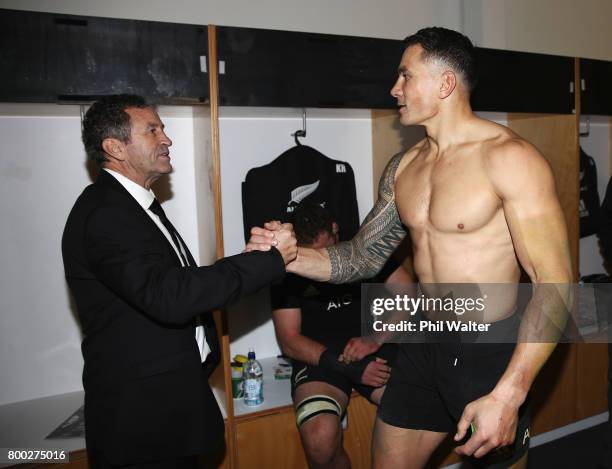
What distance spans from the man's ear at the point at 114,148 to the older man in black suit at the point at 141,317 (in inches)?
3.9

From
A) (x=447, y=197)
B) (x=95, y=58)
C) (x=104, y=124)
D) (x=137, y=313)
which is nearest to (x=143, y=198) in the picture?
(x=104, y=124)

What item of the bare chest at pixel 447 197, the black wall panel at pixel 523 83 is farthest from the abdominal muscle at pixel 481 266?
the black wall panel at pixel 523 83

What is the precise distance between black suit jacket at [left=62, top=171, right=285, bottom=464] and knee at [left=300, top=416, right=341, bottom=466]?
630 millimetres

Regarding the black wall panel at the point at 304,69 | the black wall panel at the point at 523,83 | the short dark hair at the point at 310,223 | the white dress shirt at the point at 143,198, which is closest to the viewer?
the white dress shirt at the point at 143,198

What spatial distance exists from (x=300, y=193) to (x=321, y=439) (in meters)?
1.17

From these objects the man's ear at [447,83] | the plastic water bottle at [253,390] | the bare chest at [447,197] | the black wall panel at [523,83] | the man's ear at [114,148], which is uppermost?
the black wall panel at [523,83]

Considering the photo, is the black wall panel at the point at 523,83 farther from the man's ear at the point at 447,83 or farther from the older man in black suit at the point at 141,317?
the older man in black suit at the point at 141,317

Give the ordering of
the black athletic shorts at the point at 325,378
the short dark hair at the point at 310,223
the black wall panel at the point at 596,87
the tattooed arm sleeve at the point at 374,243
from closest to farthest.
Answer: the tattooed arm sleeve at the point at 374,243
the black athletic shorts at the point at 325,378
the short dark hair at the point at 310,223
the black wall panel at the point at 596,87

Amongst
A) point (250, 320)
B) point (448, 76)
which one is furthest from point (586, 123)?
point (250, 320)

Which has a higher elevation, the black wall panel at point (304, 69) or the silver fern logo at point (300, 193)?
the black wall panel at point (304, 69)

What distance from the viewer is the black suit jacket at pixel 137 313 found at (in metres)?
1.47

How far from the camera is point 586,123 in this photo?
361 cm

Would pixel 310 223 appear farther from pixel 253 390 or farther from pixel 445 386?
pixel 445 386

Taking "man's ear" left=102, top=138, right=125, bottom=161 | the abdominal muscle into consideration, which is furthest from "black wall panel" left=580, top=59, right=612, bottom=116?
"man's ear" left=102, top=138, right=125, bottom=161
